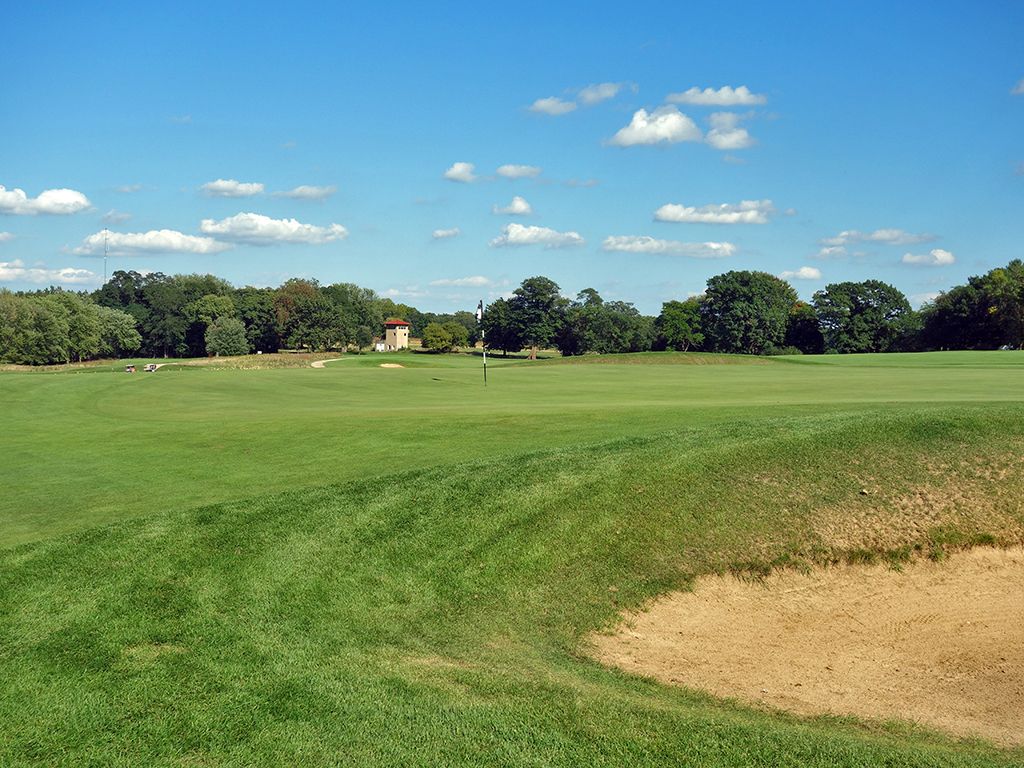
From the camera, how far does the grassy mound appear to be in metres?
7.64

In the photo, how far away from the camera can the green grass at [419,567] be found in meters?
7.71

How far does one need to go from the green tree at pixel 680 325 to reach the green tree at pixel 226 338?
72.1 meters

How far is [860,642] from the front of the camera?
11555 mm

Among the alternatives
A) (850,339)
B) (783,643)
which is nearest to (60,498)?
(783,643)

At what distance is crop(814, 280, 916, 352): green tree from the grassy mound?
11893 cm

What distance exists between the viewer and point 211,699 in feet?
26.9

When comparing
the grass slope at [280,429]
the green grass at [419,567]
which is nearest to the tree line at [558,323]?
the grass slope at [280,429]

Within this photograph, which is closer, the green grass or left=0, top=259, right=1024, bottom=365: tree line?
the green grass

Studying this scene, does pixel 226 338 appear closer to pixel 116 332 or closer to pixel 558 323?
pixel 116 332

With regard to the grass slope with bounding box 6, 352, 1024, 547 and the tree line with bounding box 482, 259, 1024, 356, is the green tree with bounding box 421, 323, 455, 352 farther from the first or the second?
the grass slope with bounding box 6, 352, 1024, 547

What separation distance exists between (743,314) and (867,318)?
18.9 meters

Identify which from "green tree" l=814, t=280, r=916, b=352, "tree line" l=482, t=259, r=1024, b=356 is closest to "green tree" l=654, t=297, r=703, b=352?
"tree line" l=482, t=259, r=1024, b=356

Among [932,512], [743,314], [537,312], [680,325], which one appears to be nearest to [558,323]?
[537,312]

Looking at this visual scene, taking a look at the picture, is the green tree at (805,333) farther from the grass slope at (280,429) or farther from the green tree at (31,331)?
the green tree at (31,331)
